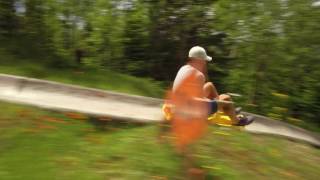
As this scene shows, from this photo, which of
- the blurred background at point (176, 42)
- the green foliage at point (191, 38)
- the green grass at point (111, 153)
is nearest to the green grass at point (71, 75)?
the blurred background at point (176, 42)

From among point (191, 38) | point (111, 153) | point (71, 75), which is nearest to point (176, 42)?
point (191, 38)

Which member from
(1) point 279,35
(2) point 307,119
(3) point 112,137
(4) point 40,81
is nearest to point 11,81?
(4) point 40,81

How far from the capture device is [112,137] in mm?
8109

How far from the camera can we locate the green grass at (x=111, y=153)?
680cm

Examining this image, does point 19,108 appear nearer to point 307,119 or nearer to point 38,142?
point 38,142

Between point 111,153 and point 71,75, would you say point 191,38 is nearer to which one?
point 71,75

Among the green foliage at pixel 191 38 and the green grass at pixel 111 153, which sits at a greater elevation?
the green grass at pixel 111 153

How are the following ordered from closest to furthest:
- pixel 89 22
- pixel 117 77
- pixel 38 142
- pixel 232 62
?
pixel 38 142, pixel 117 77, pixel 89 22, pixel 232 62

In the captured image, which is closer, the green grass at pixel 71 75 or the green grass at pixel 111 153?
the green grass at pixel 111 153

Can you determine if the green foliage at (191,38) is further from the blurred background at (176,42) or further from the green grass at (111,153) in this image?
the green grass at (111,153)

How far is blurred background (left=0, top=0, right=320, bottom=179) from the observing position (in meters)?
13.1

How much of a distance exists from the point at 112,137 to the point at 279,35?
796 cm

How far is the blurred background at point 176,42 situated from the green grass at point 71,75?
47mm

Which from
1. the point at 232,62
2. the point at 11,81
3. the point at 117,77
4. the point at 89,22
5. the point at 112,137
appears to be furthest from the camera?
the point at 232,62
